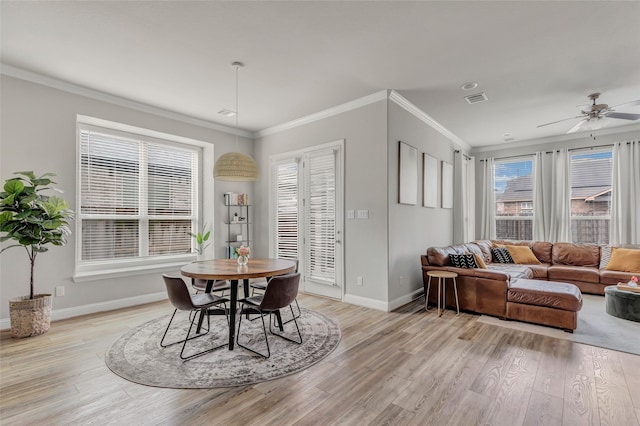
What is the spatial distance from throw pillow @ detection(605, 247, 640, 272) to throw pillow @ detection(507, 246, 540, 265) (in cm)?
104

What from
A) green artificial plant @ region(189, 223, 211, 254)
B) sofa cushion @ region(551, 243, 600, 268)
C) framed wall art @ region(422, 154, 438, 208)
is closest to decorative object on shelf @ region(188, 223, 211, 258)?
green artificial plant @ region(189, 223, 211, 254)

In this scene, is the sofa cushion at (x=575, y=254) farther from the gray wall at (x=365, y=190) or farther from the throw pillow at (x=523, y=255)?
the gray wall at (x=365, y=190)

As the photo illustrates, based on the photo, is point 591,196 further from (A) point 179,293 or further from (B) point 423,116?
(A) point 179,293

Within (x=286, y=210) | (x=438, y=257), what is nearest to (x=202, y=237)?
(x=286, y=210)

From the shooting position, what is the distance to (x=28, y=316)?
3193 mm

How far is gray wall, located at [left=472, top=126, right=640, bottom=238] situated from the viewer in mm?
5721

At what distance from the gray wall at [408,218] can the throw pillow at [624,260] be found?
2712mm

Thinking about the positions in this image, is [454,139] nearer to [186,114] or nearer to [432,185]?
[432,185]

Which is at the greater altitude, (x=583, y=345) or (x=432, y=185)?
(x=432, y=185)

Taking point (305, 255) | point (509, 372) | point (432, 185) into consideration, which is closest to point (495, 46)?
point (432, 185)

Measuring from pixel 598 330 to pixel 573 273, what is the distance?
2194mm

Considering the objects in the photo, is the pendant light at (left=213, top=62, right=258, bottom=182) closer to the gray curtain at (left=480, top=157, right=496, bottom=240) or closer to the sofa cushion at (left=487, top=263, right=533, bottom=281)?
the sofa cushion at (left=487, top=263, right=533, bottom=281)

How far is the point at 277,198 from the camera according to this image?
5.63 m

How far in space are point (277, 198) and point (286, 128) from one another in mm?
1279
